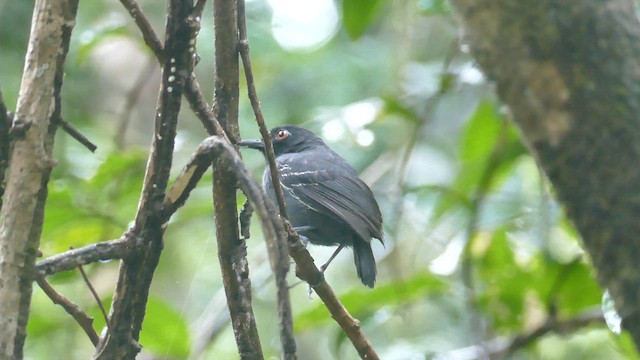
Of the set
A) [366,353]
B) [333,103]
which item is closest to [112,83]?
[333,103]

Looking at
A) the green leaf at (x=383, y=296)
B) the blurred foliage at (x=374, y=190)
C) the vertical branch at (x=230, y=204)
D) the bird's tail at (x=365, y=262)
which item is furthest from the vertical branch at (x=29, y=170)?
the bird's tail at (x=365, y=262)

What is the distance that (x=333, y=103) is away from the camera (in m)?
6.82

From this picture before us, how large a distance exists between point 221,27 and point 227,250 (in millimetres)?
561

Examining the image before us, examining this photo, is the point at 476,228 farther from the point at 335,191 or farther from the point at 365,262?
the point at 335,191

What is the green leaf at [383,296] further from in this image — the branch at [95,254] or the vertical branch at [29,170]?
the vertical branch at [29,170]

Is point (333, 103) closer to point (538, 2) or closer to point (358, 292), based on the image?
point (358, 292)

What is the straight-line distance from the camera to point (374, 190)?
6.09 meters

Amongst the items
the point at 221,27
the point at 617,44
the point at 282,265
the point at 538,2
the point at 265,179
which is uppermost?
the point at 265,179

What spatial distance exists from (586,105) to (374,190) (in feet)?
16.3

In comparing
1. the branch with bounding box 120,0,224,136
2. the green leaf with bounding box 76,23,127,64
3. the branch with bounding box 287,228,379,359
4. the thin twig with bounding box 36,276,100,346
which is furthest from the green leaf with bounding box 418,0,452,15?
the thin twig with bounding box 36,276,100,346

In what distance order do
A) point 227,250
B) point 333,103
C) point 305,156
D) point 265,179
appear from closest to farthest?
point 227,250
point 265,179
point 305,156
point 333,103

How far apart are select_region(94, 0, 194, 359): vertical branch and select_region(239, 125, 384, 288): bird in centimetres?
287

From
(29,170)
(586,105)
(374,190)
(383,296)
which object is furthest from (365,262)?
(586,105)

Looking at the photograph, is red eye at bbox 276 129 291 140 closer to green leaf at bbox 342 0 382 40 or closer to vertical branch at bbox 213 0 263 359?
green leaf at bbox 342 0 382 40
